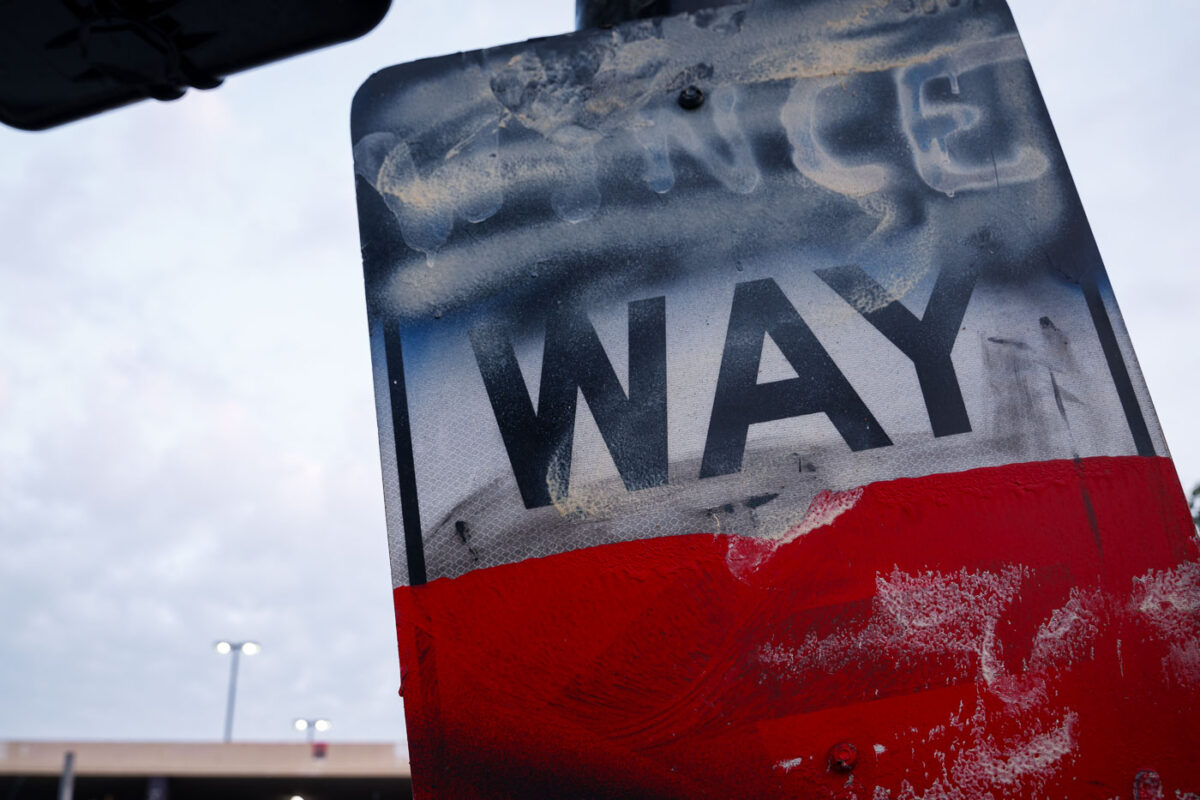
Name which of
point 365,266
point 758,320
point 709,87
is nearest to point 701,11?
point 709,87

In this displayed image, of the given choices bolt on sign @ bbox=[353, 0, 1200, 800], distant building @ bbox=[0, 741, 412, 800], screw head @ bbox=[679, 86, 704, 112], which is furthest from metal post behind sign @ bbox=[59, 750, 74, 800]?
screw head @ bbox=[679, 86, 704, 112]

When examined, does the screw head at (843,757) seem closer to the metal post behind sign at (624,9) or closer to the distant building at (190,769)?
the metal post behind sign at (624,9)

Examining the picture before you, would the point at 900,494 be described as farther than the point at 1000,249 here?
No

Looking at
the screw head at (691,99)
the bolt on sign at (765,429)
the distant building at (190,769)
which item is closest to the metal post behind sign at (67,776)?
the distant building at (190,769)

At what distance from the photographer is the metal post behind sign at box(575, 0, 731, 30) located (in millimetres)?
2309

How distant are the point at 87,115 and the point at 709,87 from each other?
4.01 feet

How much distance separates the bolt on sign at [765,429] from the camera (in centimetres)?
166

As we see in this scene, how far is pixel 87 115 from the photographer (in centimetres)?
180

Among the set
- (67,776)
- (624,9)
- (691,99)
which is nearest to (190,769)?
(67,776)

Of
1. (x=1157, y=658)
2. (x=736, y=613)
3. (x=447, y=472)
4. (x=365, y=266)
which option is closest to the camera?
(x=1157, y=658)

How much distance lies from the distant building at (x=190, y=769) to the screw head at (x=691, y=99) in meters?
15.7

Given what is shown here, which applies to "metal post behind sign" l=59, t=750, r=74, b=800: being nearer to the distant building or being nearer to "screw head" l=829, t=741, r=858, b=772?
the distant building

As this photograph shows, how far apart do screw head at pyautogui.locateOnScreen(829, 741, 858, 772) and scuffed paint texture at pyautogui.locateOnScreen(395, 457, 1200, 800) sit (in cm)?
1

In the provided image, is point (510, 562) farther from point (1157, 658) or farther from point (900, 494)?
point (1157, 658)
